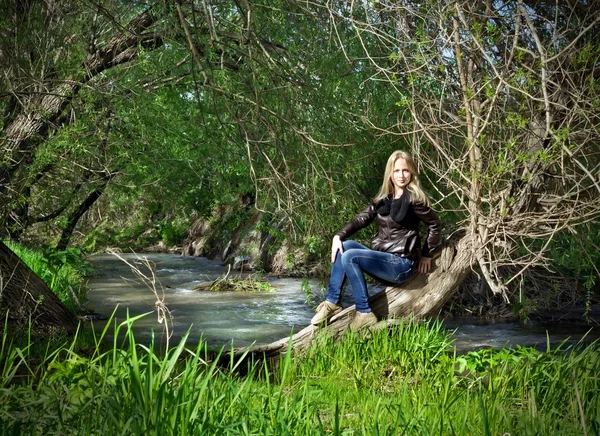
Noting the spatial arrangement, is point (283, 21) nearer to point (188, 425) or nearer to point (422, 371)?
point (422, 371)

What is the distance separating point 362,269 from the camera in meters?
6.61

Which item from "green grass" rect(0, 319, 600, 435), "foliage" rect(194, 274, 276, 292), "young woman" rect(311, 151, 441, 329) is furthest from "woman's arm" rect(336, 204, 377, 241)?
"foliage" rect(194, 274, 276, 292)

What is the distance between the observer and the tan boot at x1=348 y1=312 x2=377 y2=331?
675 centimetres

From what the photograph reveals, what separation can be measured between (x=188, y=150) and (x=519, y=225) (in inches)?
329

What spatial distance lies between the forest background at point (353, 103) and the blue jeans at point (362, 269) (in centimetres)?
44

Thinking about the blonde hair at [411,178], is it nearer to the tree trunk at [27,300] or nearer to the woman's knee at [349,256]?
the woman's knee at [349,256]

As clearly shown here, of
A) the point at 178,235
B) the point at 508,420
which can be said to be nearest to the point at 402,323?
the point at 508,420

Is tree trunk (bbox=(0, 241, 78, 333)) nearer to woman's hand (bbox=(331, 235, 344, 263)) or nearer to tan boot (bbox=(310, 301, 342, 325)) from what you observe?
tan boot (bbox=(310, 301, 342, 325))

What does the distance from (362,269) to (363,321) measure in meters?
0.50

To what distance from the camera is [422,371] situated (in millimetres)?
6184

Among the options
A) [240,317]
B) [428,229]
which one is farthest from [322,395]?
[240,317]

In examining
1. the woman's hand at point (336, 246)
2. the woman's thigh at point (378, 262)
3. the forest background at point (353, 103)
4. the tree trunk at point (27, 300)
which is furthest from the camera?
the tree trunk at point (27, 300)

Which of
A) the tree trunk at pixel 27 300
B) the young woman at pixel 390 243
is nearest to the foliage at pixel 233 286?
the tree trunk at pixel 27 300

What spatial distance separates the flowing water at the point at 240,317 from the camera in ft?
33.5
